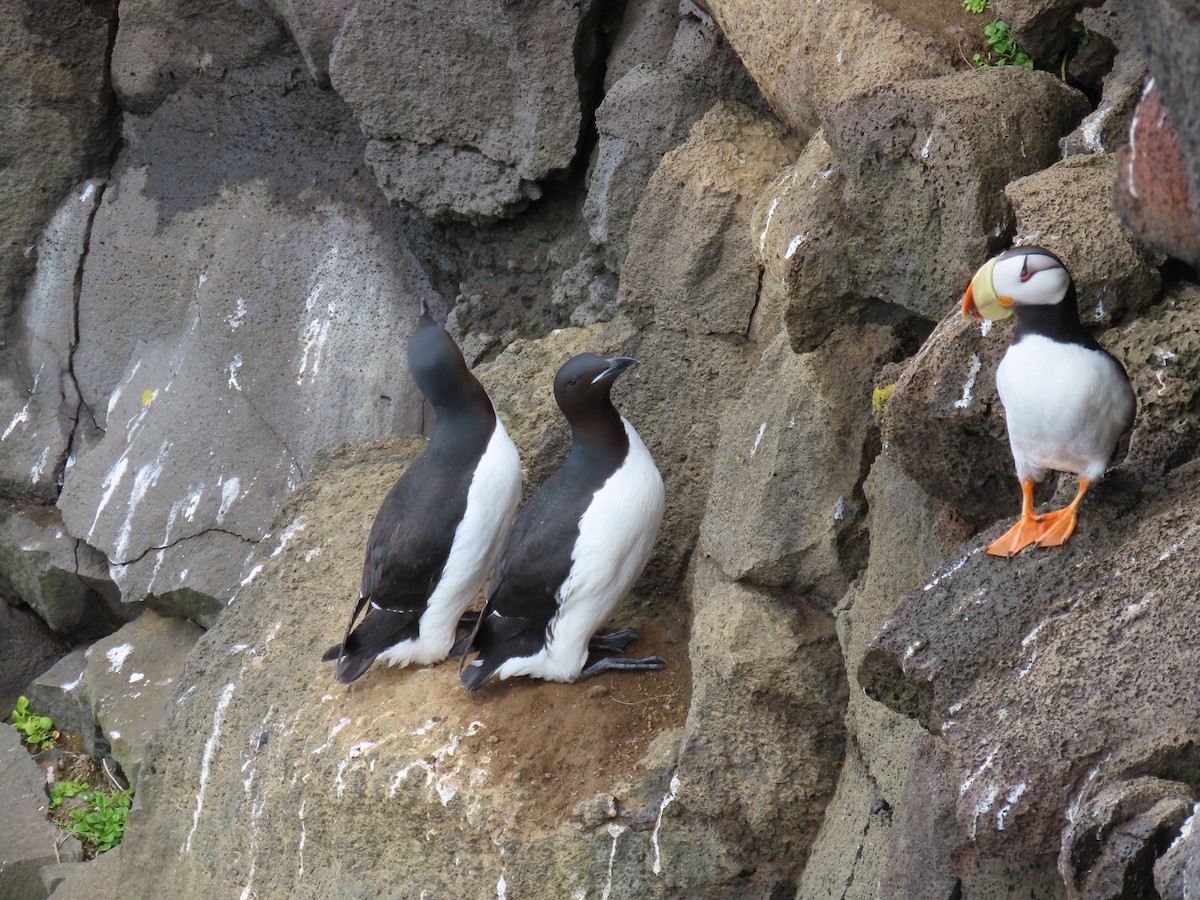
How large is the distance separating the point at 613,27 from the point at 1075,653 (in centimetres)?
356

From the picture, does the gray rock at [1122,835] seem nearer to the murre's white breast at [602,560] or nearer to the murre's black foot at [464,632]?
the murre's white breast at [602,560]

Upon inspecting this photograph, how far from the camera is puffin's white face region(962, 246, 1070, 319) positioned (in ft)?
7.70

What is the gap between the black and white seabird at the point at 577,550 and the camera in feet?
12.6

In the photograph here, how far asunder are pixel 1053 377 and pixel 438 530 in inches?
86.3

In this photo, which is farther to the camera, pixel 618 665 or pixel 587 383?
pixel 618 665

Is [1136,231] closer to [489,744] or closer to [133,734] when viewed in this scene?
[489,744]

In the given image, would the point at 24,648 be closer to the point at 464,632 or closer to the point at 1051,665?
the point at 464,632

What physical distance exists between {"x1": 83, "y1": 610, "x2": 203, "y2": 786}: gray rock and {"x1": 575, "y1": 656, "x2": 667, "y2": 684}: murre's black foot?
272cm

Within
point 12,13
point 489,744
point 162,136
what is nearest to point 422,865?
point 489,744

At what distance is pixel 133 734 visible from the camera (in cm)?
597

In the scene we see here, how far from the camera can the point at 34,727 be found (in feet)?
21.5

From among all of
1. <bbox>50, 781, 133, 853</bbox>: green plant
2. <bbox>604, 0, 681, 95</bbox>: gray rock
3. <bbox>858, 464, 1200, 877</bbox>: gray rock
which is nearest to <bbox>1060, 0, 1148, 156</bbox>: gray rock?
<bbox>858, 464, 1200, 877</bbox>: gray rock

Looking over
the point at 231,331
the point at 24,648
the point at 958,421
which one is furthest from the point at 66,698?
the point at 958,421

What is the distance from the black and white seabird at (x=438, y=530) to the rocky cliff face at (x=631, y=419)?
0.54 ft
